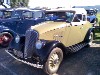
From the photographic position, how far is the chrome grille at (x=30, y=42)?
6.54 metres

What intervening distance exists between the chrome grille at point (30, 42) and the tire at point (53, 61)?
0.56m

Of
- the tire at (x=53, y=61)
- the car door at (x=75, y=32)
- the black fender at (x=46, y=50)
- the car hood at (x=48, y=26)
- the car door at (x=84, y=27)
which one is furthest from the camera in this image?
the car door at (x=84, y=27)

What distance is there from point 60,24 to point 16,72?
7.33 ft

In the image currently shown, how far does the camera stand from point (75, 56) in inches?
332

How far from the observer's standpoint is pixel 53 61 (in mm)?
6551

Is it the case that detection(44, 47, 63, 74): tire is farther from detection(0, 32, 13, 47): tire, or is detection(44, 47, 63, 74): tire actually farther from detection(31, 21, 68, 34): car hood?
detection(0, 32, 13, 47): tire

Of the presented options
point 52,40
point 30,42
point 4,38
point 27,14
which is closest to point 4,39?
point 4,38

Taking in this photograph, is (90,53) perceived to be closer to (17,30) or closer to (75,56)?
(75,56)

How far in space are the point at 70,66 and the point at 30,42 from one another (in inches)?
63.6

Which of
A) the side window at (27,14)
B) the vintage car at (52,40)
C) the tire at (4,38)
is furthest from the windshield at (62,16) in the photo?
the side window at (27,14)

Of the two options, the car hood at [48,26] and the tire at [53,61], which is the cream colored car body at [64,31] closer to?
the car hood at [48,26]

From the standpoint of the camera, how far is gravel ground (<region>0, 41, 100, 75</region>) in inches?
265

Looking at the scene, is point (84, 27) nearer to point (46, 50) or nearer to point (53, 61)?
point (53, 61)

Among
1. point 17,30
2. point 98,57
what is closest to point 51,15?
point 98,57
